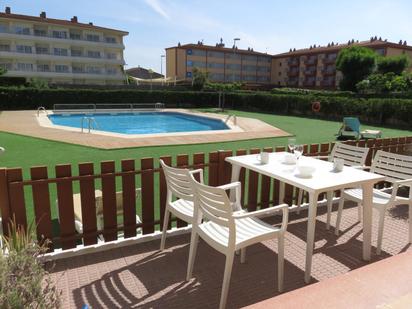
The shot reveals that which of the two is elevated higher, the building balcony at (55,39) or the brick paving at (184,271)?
the building balcony at (55,39)

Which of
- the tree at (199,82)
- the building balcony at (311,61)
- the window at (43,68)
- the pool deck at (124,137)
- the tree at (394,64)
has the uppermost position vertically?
the building balcony at (311,61)

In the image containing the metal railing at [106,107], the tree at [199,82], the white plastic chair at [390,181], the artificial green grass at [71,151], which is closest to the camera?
the white plastic chair at [390,181]

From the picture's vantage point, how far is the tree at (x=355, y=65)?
43.3 meters

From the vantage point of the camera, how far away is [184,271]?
317cm

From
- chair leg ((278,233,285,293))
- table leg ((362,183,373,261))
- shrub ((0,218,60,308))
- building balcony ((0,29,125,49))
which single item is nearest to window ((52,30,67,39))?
building balcony ((0,29,125,49))

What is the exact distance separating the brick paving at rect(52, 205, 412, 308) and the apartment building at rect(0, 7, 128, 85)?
1910 inches

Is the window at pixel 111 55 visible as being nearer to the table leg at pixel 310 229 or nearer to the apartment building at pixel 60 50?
the apartment building at pixel 60 50

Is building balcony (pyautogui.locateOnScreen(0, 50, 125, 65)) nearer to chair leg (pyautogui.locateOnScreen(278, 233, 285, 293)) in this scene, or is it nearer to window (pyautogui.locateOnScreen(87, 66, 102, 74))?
window (pyautogui.locateOnScreen(87, 66, 102, 74))

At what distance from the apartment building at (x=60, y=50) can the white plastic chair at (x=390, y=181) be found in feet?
162

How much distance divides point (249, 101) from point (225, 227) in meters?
28.9

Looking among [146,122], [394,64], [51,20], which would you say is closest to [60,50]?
[51,20]

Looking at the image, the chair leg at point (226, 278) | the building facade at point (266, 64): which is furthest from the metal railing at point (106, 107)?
the building facade at point (266, 64)

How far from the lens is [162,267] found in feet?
10.7

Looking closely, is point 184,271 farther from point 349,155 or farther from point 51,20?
point 51,20
